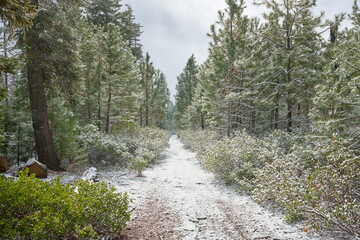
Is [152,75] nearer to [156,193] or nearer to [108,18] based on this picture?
[108,18]

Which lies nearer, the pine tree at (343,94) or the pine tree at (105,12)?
the pine tree at (343,94)

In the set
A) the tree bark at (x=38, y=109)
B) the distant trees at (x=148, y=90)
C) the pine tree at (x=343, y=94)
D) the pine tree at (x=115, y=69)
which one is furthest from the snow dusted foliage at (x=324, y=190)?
the distant trees at (x=148, y=90)

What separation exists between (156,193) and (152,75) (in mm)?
18979

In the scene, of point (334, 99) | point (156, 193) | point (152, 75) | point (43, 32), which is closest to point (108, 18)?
point (152, 75)

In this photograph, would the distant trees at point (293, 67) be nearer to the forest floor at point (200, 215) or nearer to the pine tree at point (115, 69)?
the forest floor at point (200, 215)

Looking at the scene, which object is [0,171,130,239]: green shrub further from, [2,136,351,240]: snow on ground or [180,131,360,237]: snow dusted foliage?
[180,131,360,237]: snow dusted foliage

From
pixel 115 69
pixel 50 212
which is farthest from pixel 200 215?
pixel 115 69

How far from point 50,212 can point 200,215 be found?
3.19m

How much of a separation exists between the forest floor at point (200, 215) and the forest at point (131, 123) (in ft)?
0.98

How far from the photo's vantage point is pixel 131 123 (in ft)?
51.9

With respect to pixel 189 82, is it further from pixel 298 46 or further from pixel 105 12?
pixel 298 46

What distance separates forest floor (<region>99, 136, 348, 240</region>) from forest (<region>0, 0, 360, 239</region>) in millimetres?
Answer: 300

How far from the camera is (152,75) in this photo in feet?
76.9

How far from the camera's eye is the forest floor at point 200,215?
372 cm
